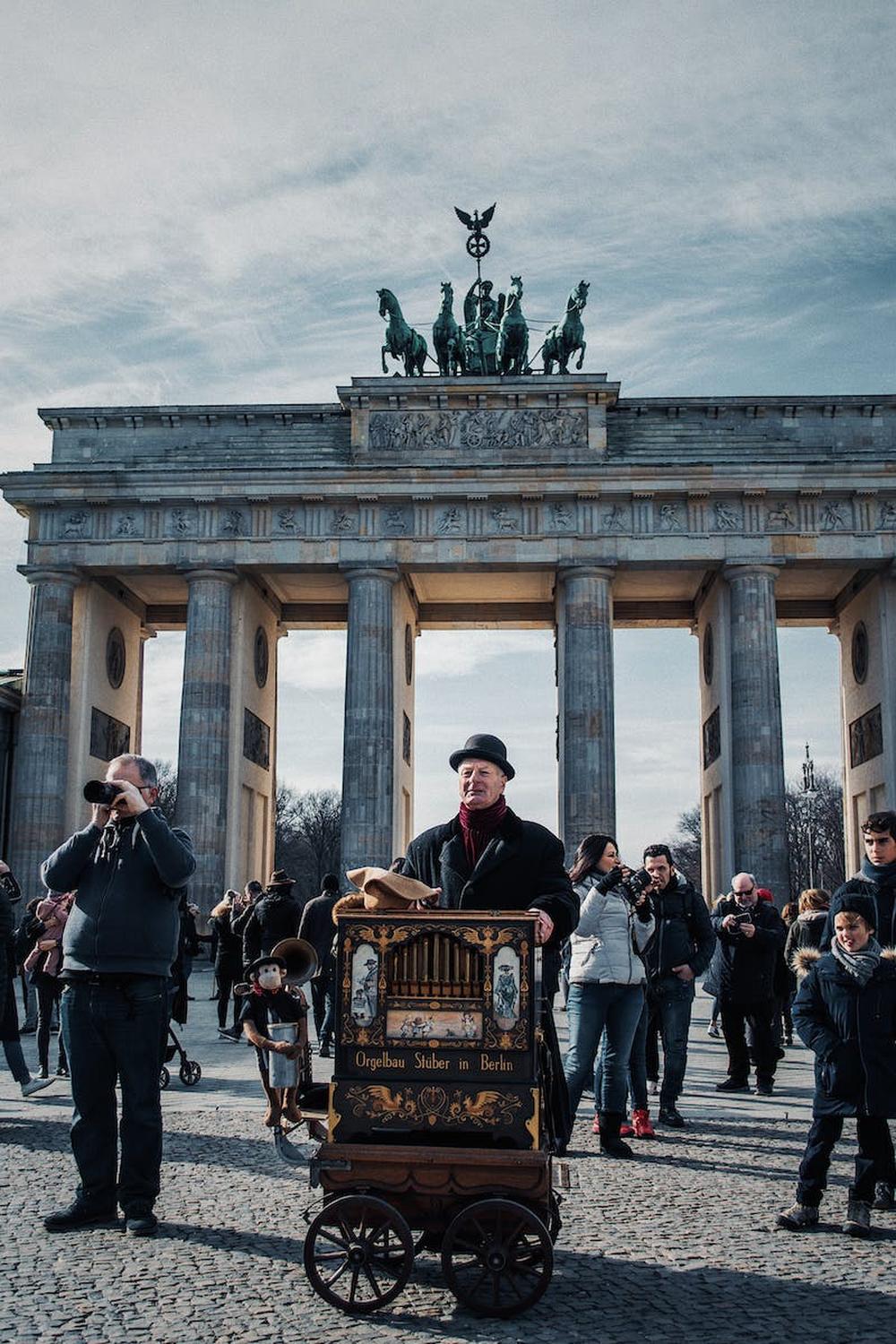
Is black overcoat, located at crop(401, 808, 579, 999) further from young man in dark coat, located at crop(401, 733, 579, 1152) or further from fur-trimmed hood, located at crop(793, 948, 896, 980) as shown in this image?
fur-trimmed hood, located at crop(793, 948, 896, 980)

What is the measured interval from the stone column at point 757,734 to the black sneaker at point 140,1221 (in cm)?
3027

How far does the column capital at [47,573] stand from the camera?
125 ft

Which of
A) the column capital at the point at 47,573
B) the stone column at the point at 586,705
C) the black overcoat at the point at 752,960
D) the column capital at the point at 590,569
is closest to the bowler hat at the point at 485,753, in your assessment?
the black overcoat at the point at 752,960

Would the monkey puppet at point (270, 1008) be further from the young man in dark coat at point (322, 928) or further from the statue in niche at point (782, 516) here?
the statue in niche at point (782, 516)

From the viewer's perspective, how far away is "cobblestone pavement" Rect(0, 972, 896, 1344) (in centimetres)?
510

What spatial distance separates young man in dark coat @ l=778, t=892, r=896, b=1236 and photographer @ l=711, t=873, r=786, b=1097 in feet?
17.1

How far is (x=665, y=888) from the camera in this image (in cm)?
1120

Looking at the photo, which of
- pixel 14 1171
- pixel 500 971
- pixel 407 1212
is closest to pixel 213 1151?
pixel 14 1171

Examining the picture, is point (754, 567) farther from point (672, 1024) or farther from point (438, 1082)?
point (438, 1082)

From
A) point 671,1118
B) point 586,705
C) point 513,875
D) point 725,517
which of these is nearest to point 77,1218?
point 513,875

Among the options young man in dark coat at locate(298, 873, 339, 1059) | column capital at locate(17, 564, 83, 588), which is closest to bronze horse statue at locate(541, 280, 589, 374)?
column capital at locate(17, 564, 83, 588)

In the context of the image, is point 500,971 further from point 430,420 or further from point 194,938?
point 430,420

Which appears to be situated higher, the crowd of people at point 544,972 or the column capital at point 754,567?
the column capital at point 754,567

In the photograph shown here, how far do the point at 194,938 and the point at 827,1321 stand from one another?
12.1 meters
